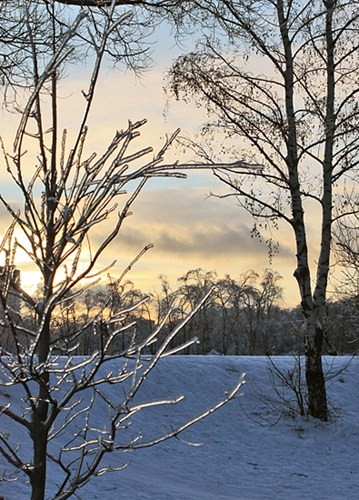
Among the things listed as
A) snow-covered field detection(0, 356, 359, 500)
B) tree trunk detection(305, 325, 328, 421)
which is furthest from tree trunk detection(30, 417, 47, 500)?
tree trunk detection(305, 325, 328, 421)

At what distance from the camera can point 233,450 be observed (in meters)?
7.25

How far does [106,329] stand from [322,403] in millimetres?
7664

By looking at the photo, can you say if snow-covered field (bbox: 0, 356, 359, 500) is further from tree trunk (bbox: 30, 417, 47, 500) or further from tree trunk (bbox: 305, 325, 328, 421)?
tree trunk (bbox: 30, 417, 47, 500)

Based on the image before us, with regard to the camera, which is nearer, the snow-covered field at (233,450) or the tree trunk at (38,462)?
the tree trunk at (38,462)

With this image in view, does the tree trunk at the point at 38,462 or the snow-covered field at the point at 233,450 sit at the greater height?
the tree trunk at the point at 38,462

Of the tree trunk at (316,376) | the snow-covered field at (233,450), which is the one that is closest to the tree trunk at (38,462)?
the snow-covered field at (233,450)

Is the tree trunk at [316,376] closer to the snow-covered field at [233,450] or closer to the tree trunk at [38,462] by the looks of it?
the snow-covered field at [233,450]

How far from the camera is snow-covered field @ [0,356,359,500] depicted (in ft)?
17.6

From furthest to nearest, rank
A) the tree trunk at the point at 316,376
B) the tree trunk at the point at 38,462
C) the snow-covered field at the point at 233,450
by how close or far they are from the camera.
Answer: the tree trunk at the point at 316,376 < the snow-covered field at the point at 233,450 < the tree trunk at the point at 38,462

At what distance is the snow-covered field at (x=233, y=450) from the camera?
17.6ft

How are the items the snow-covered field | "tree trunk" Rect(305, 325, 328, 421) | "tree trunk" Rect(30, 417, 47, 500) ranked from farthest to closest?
"tree trunk" Rect(305, 325, 328, 421) < the snow-covered field < "tree trunk" Rect(30, 417, 47, 500)

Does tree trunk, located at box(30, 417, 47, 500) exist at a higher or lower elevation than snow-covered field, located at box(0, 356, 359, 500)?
higher

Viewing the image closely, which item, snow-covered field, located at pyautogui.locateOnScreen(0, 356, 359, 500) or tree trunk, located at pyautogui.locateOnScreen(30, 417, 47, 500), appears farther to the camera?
snow-covered field, located at pyautogui.locateOnScreen(0, 356, 359, 500)

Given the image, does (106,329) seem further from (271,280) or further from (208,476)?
(271,280)
